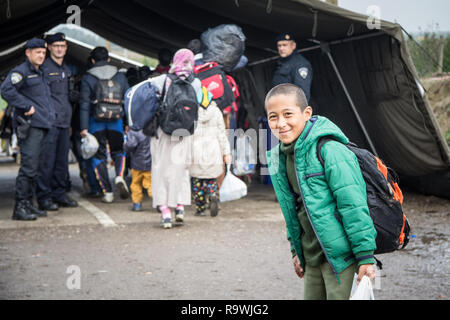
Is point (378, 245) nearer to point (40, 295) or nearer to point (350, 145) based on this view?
point (350, 145)

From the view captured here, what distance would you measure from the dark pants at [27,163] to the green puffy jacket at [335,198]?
5849 millimetres

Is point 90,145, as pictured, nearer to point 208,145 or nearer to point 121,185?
point 121,185

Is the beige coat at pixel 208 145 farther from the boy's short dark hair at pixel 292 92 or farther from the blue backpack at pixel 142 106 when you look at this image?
the boy's short dark hair at pixel 292 92

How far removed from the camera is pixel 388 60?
8.97m

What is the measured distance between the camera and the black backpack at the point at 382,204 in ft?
10.1

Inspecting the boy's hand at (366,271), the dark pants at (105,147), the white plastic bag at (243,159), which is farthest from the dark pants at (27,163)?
the boy's hand at (366,271)

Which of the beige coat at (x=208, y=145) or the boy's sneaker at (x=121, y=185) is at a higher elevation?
the beige coat at (x=208, y=145)

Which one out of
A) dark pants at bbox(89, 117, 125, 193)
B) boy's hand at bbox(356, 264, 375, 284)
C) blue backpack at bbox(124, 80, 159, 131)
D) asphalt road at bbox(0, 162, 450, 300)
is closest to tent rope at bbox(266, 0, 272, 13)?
blue backpack at bbox(124, 80, 159, 131)

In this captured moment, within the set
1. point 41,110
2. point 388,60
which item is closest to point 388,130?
point 388,60

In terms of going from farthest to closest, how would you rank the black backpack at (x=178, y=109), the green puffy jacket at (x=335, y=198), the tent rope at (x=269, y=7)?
1. the tent rope at (x=269, y=7)
2. the black backpack at (x=178, y=109)
3. the green puffy jacket at (x=335, y=198)

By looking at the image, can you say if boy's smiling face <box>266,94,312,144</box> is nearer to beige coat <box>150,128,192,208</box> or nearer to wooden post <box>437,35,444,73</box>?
beige coat <box>150,128,192,208</box>

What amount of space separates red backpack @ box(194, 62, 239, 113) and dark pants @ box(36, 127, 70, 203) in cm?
224

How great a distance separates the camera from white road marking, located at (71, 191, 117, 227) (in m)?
8.36

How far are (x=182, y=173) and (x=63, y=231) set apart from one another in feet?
5.26
